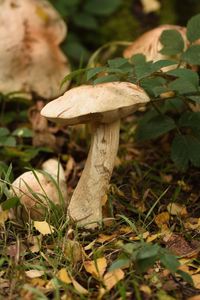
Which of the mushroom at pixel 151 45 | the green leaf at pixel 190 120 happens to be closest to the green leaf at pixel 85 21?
the mushroom at pixel 151 45

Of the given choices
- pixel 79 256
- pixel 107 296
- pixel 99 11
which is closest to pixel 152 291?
pixel 107 296

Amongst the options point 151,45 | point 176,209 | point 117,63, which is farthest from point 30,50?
point 176,209

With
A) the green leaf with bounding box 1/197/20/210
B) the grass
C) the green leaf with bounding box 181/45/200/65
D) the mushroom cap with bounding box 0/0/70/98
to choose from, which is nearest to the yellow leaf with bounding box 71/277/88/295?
the grass

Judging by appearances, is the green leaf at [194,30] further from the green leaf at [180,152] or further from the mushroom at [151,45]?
the green leaf at [180,152]

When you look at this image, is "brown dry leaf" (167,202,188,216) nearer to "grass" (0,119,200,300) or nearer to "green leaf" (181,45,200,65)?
"grass" (0,119,200,300)

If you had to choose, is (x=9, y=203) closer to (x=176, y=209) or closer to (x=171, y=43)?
(x=176, y=209)
